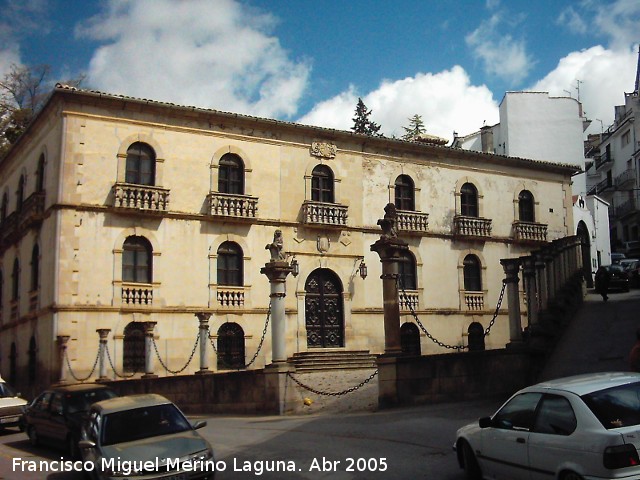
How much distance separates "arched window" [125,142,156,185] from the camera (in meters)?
26.2

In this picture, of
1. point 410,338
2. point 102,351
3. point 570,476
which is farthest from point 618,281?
point 570,476

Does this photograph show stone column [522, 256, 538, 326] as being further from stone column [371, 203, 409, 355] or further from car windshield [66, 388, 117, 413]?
car windshield [66, 388, 117, 413]

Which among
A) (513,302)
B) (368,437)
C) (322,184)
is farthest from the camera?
(322,184)

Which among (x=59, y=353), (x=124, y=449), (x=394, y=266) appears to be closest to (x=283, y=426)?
(x=394, y=266)

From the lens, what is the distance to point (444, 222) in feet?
107

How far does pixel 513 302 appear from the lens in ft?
61.1

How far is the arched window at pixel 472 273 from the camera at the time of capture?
108 ft

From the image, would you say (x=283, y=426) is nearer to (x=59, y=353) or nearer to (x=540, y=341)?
(x=540, y=341)

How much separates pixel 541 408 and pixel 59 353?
62.8ft

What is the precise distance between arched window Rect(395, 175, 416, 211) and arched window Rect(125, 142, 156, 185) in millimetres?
11192

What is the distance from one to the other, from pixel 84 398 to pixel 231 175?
1463 centimetres

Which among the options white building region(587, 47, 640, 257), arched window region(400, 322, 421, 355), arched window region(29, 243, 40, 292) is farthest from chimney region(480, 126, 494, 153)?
arched window region(29, 243, 40, 292)

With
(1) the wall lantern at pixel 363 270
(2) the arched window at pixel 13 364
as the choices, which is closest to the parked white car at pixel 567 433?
(1) the wall lantern at pixel 363 270

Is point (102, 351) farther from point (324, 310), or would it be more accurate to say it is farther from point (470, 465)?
point (470, 465)
